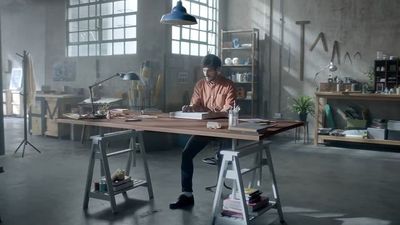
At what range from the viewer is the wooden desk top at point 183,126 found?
2.66 metres

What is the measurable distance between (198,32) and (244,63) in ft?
3.45

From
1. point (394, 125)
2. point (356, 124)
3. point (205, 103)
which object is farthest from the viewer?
point (356, 124)

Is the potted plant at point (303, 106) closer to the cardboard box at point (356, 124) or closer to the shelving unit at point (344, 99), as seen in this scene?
the shelving unit at point (344, 99)

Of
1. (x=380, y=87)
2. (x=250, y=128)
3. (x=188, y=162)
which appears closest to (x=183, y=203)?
(x=188, y=162)

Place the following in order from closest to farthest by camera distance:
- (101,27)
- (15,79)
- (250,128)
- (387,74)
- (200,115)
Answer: (250,128)
(200,115)
(387,74)
(101,27)
(15,79)

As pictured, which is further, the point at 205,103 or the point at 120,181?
the point at 205,103

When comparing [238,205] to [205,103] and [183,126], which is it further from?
[205,103]

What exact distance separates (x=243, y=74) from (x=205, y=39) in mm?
1006

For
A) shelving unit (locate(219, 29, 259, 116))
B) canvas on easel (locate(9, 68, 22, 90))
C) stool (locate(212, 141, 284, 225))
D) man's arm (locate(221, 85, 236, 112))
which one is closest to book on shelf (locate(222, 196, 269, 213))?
stool (locate(212, 141, 284, 225))

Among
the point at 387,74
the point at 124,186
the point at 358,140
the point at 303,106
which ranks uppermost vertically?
the point at 387,74

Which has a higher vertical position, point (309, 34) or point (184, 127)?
point (309, 34)

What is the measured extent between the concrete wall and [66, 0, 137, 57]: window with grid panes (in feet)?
7.39

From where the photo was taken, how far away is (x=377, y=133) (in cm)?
649

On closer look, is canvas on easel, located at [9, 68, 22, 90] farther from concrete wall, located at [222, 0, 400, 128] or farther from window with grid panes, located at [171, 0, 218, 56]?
concrete wall, located at [222, 0, 400, 128]
